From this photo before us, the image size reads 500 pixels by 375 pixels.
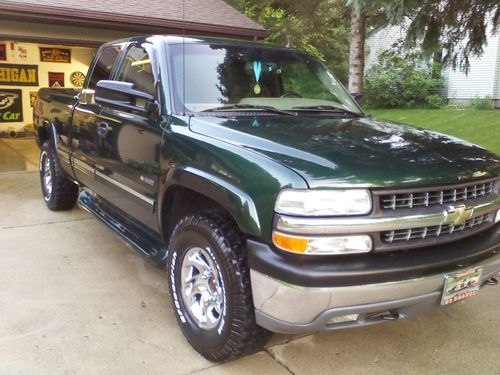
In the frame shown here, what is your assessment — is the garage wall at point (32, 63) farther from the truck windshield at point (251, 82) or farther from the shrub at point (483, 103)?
the shrub at point (483, 103)

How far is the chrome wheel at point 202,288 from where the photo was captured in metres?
2.84

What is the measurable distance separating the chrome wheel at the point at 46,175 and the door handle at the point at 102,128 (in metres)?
2.04

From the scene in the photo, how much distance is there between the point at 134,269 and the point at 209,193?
75.1 inches

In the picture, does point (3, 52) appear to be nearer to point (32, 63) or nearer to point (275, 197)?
point (32, 63)

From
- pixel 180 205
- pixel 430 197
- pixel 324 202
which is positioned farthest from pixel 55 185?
pixel 430 197

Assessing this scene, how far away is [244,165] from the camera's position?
2.59m

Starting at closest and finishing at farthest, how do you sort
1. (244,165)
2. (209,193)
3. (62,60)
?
1. (244,165)
2. (209,193)
3. (62,60)

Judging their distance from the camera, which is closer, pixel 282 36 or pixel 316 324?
pixel 316 324

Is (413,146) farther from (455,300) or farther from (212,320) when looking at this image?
(212,320)

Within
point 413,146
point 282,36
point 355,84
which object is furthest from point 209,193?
point 282,36

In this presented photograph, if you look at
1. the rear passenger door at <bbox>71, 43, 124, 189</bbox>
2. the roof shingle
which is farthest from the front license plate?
the roof shingle

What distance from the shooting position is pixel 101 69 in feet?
15.8

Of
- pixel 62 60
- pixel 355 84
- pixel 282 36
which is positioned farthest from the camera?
pixel 282 36

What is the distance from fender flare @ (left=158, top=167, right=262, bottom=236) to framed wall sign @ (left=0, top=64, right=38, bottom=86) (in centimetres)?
1150
